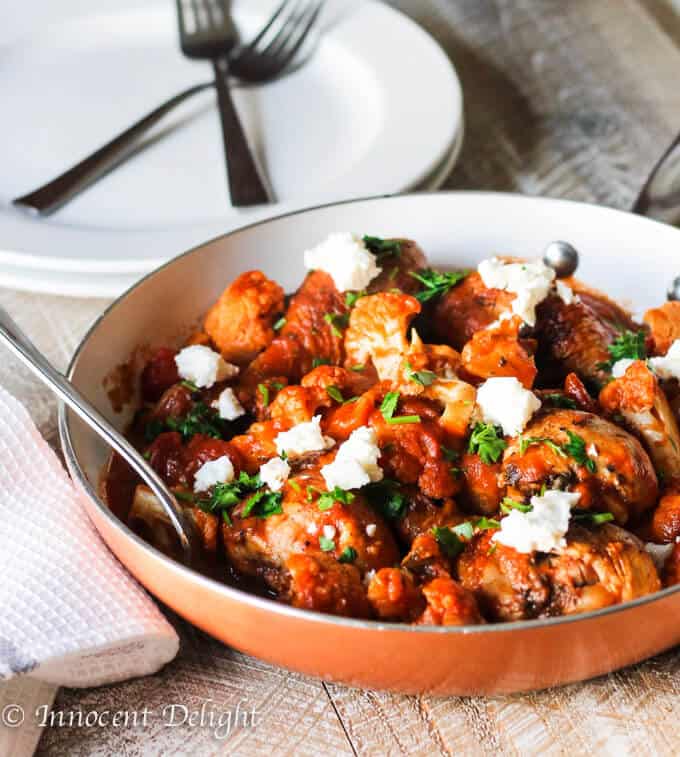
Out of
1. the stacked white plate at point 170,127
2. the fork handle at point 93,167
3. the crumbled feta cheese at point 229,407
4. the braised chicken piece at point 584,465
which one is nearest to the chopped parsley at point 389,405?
the braised chicken piece at point 584,465

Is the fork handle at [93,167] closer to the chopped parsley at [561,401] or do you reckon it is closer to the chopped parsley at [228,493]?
the chopped parsley at [228,493]

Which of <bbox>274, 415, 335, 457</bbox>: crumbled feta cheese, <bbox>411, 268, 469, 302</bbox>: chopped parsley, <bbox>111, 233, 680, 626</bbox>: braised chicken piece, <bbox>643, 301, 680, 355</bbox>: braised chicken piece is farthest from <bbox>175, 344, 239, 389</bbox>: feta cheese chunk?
<bbox>643, 301, 680, 355</bbox>: braised chicken piece

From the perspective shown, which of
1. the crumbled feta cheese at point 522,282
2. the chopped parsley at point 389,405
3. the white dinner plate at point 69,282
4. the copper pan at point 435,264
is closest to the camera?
the copper pan at point 435,264

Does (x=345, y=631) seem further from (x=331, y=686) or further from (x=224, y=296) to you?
(x=224, y=296)

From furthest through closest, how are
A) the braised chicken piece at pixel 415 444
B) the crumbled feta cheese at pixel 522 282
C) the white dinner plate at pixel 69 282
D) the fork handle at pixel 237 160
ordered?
the fork handle at pixel 237 160 → the white dinner plate at pixel 69 282 → the crumbled feta cheese at pixel 522 282 → the braised chicken piece at pixel 415 444

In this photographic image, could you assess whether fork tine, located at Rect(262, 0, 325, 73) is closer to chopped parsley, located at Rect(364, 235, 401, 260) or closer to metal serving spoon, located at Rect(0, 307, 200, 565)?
chopped parsley, located at Rect(364, 235, 401, 260)

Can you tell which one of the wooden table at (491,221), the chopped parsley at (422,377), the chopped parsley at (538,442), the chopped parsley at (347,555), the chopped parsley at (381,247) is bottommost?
the wooden table at (491,221)

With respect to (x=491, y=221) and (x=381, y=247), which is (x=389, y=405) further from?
(x=491, y=221)
